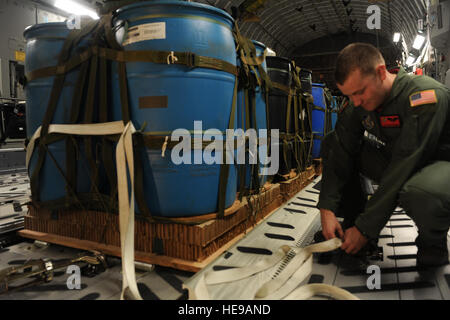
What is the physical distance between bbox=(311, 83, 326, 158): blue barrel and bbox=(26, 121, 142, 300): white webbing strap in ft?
11.1

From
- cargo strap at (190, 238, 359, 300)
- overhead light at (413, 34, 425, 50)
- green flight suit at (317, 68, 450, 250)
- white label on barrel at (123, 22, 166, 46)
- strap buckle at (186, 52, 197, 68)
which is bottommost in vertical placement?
cargo strap at (190, 238, 359, 300)

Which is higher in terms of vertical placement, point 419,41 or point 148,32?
point 419,41

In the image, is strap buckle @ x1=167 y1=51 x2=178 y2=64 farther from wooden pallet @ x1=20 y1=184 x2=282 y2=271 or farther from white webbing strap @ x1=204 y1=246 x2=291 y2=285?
white webbing strap @ x1=204 y1=246 x2=291 y2=285

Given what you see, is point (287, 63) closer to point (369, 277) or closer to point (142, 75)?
point (142, 75)

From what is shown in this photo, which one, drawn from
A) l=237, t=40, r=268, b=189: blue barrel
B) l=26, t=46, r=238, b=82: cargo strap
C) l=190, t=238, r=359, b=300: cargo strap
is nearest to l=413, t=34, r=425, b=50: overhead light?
l=237, t=40, r=268, b=189: blue barrel

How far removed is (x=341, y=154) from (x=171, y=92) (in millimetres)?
1034

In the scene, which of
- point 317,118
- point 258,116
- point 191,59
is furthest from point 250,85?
point 317,118

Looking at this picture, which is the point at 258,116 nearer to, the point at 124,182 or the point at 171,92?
the point at 171,92

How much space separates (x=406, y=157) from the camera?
1.46 m

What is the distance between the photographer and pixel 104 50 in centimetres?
179

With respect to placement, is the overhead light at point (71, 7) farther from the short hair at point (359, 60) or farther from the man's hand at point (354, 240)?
the man's hand at point (354, 240)

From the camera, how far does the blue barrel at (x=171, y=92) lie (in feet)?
5.49

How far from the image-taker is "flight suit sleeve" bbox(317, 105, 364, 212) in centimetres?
180

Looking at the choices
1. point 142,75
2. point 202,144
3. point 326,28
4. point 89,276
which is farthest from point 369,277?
point 326,28
